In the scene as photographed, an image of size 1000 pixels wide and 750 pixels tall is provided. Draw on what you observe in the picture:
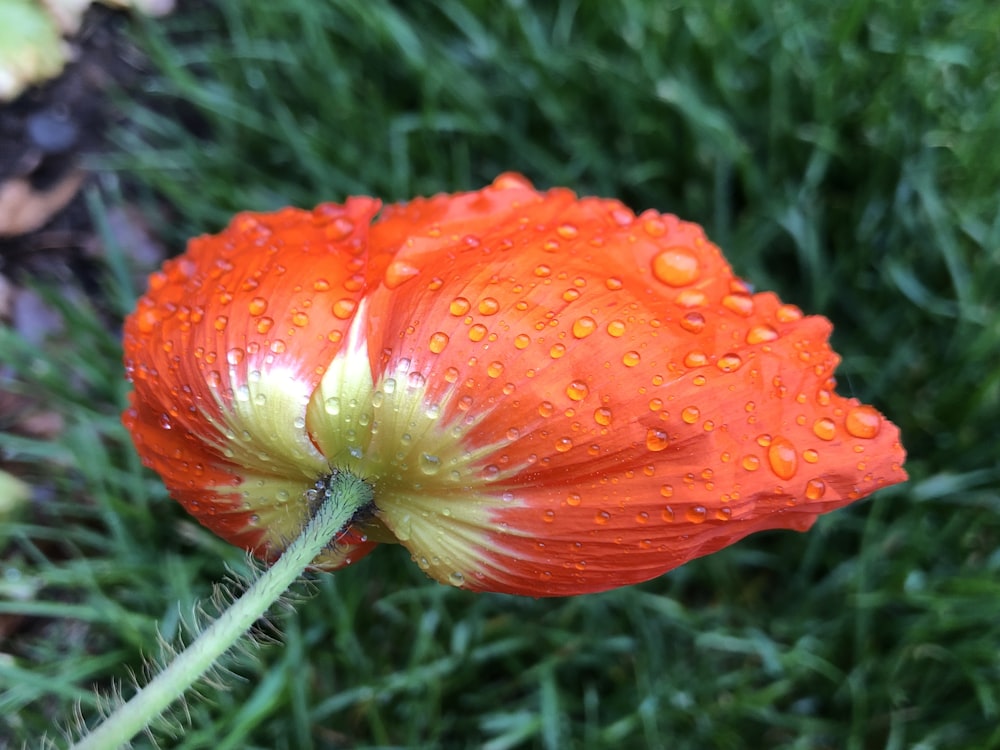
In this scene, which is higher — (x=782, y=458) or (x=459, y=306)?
(x=459, y=306)

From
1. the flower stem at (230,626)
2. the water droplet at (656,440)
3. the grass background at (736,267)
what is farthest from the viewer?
the grass background at (736,267)

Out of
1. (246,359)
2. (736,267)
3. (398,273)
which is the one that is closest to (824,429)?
(398,273)

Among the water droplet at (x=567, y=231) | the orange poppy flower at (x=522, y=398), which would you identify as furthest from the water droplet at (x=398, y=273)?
the water droplet at (x=567, y=231)

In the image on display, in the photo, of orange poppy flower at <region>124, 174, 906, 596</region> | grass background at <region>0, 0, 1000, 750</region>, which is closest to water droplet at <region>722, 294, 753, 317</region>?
orange poppy flower at <region>124, 174, 906, 596</region>

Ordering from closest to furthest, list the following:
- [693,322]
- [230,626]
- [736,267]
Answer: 1. [230,626]
2. [693,322]
3. [736,267]

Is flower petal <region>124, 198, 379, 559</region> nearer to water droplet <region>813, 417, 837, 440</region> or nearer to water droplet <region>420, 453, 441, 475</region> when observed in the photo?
water droplet <region>420, 453, 441, 475</region>

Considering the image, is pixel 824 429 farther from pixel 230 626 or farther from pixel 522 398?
pixel 230 626

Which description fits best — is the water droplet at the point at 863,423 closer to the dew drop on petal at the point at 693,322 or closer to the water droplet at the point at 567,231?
the dew drop on petal at the point at 693,322
